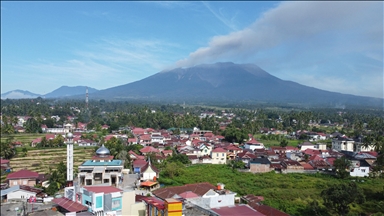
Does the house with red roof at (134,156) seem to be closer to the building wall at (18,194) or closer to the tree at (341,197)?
the building wall at (18,194)

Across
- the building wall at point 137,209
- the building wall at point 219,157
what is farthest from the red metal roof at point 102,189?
the building wall at point 219,157

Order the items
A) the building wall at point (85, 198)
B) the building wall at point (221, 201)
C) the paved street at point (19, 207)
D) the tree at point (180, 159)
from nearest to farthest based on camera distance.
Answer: the building wall at point (221, 201), the building wall at point (85, 198), the paved street at point (19, 207), the tree at point (180, 159)

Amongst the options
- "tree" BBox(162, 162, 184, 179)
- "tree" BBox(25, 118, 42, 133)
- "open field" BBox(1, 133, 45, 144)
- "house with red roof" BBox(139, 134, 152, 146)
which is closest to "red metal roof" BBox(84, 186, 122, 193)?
"tree" BBox(162, 162, 184, 179)

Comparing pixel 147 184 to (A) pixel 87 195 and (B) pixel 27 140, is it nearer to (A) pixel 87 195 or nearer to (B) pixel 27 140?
(A) pixel 87 195

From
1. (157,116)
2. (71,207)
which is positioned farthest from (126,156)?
(157,116)

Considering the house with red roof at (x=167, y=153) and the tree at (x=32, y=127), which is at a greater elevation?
the tree at (x=32, y=127)
